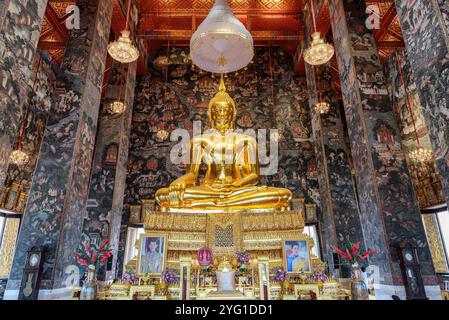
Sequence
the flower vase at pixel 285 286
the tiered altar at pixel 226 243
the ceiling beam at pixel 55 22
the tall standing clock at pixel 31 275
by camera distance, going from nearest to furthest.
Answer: the tall standing clock at pixel 31 275 → the tiered altar at pixel 226 243 → the flower vase at pixel 285 286 → the ceiling beam at pixel 55 22

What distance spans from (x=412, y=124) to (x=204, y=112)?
21.0 feet

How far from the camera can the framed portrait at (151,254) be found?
4.61m

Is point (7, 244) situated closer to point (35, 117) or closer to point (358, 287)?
point (35, 117)

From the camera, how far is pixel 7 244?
903cm

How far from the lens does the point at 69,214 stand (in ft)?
15.4

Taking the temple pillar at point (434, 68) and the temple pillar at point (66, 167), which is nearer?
the temple pillar at point (434, 68)

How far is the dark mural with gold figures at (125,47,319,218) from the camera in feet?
30.6

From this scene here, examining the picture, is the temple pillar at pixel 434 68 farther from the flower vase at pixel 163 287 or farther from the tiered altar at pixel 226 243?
the flower vase at pixel 163 287

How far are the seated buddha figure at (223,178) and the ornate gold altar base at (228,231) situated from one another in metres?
0.31

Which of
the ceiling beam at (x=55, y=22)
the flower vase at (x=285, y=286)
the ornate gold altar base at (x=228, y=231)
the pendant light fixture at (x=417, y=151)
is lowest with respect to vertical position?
the flower vase at (x=285, y=286)

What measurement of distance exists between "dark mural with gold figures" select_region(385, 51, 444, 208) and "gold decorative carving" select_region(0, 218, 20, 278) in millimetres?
11968

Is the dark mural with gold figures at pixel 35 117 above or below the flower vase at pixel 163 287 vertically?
above

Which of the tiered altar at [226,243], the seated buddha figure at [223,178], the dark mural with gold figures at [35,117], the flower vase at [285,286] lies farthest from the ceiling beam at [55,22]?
the flower vase at [285,286]
